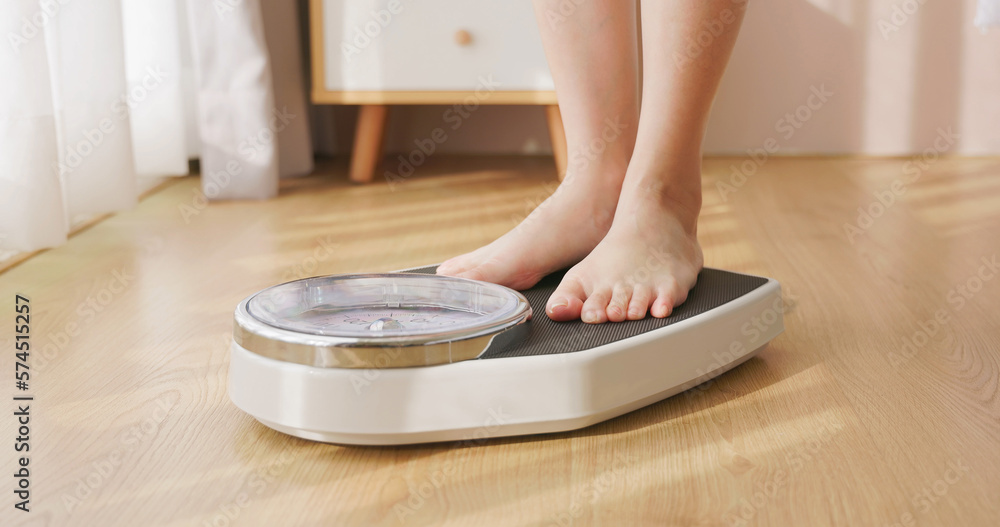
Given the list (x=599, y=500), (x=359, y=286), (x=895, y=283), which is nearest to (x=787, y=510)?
(x=599, y=500)

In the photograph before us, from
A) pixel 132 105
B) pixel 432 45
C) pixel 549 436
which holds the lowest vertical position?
pixel 549 436

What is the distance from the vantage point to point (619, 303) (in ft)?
2.42

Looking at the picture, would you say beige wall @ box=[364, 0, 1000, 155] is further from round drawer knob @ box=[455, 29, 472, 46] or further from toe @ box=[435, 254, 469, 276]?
toe @ box=[435, 254, 469, 276]

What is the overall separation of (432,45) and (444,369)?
4.26 feet

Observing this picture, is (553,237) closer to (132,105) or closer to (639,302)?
(639,302)

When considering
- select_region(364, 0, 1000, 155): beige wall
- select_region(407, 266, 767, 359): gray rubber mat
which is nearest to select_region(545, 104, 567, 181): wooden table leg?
select_region(364, 0, 1000, 155): beige wall

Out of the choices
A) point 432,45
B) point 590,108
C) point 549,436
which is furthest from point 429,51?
point 549,436

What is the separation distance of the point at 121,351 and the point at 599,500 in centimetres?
51

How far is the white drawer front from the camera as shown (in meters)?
1.77

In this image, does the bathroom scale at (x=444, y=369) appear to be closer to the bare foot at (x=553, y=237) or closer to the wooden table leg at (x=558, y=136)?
the bare foot at (x=553, y=237)

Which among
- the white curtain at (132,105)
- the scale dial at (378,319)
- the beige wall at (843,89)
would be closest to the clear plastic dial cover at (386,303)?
the scale dial at (378,319)

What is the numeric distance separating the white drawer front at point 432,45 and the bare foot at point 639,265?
0.98 metres

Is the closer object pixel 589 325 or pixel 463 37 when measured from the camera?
pixel 589 325

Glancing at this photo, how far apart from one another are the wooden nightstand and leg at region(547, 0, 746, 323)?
3.12 feet
